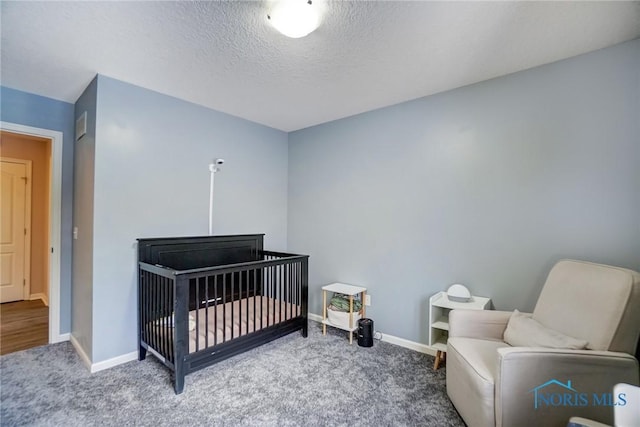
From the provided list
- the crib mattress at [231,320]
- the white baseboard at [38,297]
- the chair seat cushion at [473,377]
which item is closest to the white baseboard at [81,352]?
the crib mattress at [231,320]

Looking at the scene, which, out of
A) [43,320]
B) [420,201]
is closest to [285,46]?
[420,201]

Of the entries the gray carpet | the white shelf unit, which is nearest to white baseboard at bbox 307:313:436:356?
the gray carpet

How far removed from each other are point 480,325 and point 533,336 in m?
0.36

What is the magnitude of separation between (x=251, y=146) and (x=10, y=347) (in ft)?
10.3

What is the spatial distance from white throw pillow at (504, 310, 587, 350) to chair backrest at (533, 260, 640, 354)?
6 centimetres

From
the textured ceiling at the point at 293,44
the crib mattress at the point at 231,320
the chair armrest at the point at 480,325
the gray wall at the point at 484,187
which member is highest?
the textured ceiling at the point at 293,44

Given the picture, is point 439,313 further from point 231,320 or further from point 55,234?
point 55,234

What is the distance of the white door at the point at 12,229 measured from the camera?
4.12 m

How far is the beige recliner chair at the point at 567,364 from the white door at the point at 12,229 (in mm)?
5894

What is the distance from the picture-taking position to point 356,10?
5.31 feet

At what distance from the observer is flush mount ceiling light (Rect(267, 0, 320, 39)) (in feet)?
4.99

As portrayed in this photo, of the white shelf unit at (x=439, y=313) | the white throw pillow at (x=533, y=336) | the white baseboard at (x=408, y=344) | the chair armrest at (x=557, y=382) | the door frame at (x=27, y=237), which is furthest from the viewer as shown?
the door frame at (x=27, y=237)

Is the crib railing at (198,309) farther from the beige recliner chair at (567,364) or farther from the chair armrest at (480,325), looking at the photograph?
the beige recliner chair at (567,364)

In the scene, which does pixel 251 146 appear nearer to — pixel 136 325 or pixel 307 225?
pixel 307 225
